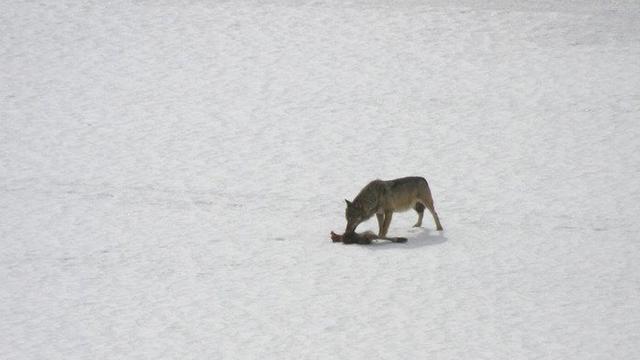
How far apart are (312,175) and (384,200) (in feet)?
12.8

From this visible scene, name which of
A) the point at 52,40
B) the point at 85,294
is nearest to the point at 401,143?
the point at 85,294

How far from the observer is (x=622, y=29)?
24359 mm

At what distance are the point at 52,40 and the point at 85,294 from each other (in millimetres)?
13934

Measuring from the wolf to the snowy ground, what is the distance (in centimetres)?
39

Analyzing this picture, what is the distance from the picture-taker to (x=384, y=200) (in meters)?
12.9

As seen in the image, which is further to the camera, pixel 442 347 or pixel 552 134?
pixel 552 134

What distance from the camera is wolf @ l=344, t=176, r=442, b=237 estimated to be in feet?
42.0

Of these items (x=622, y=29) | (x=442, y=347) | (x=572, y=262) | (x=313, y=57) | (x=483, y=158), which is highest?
(x=622, y=29)

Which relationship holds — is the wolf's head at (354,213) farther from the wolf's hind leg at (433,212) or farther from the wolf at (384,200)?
the wolf's hind leg at (433,212)

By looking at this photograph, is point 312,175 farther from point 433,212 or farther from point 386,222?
point 386,222

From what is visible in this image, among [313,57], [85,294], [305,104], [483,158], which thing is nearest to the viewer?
[85,294]

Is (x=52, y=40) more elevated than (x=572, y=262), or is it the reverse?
(x=52, y=40)

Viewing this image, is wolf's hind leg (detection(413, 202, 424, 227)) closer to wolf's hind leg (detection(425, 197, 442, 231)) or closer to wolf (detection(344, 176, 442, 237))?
wolf's hind leg (detection(425, 197, 442, 231))

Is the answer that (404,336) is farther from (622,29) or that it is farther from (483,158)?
(622,29)
